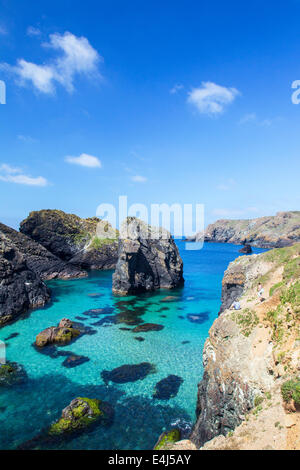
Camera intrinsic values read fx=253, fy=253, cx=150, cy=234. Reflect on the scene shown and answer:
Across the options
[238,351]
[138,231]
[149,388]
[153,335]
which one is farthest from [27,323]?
[238,351]

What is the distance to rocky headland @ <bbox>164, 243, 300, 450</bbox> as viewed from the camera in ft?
34.4

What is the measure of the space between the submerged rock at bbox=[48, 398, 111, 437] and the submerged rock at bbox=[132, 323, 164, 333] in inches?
674

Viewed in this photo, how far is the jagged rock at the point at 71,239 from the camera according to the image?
3371 inches

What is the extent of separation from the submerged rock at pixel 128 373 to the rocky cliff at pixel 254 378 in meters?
8.59

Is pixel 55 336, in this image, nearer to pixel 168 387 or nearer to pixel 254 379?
pixel 168 387

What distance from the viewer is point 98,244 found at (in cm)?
9419

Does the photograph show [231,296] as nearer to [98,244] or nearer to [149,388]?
[149,388]

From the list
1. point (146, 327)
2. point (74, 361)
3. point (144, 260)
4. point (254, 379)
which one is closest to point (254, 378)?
point (254, 379)

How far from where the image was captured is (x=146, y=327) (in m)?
38.9

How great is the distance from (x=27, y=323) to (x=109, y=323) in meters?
12.9

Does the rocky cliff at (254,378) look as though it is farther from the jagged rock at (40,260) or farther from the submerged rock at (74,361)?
the jagged rock at (40,260)

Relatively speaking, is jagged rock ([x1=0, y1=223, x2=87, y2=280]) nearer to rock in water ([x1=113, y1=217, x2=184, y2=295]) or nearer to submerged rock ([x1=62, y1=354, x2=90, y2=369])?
rock in water ([x1=113, y1=217, x2=184, y2=295])

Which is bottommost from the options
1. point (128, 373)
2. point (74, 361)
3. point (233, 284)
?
point (128, 373)

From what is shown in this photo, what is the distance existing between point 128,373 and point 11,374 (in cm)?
1174
